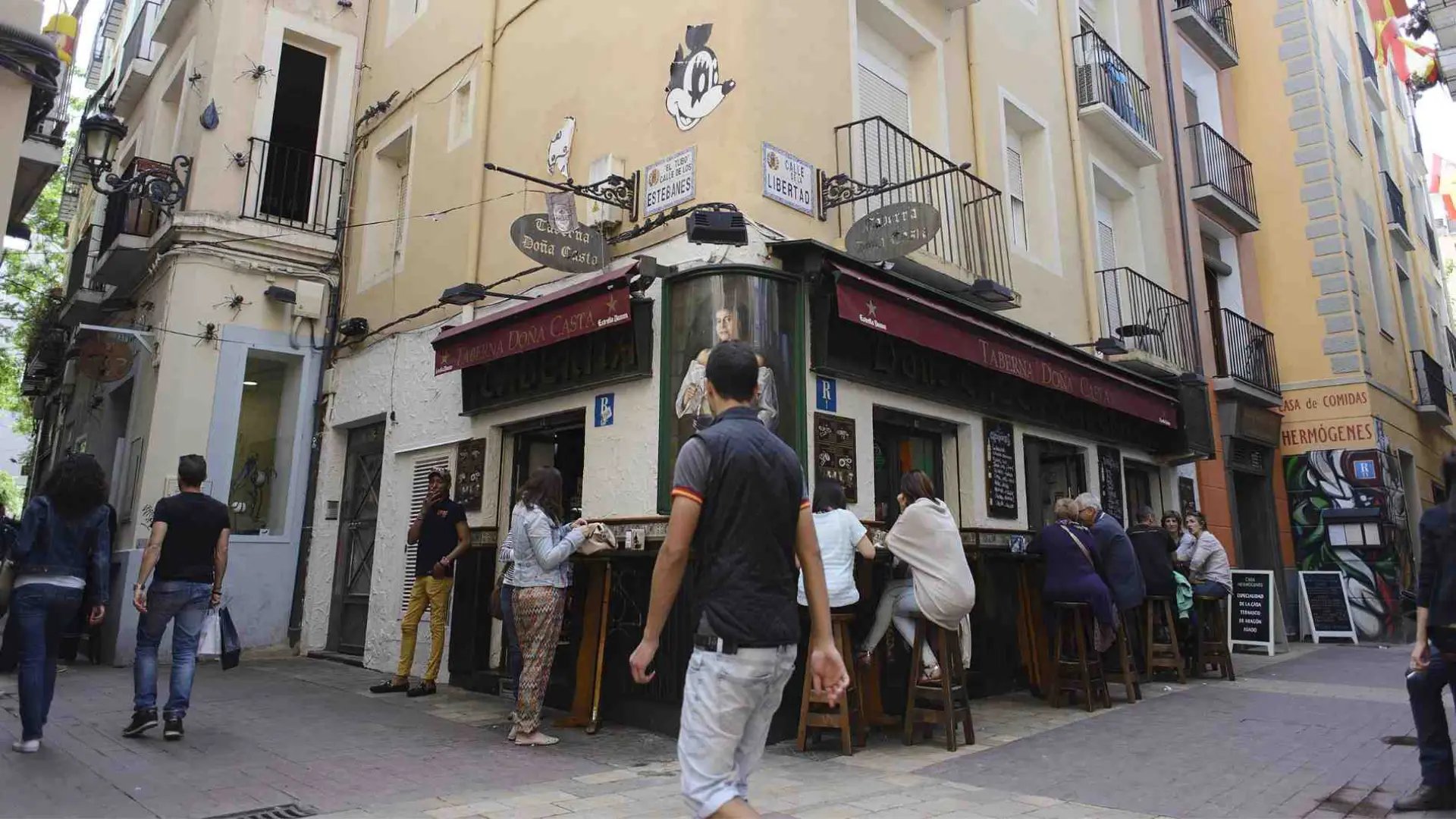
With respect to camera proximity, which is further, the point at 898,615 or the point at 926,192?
the point at 926,192

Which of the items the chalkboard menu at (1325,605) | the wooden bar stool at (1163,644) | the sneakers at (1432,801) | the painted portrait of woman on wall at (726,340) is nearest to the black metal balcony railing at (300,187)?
the painted portrait of woman on wall at (726,340)

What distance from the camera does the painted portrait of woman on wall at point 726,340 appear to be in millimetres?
6473

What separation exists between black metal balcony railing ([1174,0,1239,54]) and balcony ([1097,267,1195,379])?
222 inches

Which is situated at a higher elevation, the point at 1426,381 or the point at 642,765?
the point at 1426,381

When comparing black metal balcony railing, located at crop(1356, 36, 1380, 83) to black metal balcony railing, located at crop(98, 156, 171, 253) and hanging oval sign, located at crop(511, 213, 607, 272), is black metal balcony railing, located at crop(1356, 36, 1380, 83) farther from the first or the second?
black metal balcony railing, located at crop(98, 156, 171, 253)

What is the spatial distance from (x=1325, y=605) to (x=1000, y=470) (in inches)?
335

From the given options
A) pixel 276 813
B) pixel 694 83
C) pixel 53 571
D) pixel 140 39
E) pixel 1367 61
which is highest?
Answer: pixel 1367 61

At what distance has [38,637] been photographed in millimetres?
5355

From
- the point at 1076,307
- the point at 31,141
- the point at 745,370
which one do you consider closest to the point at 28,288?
the point at 31,141

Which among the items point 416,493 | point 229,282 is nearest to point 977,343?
point 416,493

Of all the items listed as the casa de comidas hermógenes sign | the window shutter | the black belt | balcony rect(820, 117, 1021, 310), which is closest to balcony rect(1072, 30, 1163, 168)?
balcony rect(820, 117, 1021, 310)

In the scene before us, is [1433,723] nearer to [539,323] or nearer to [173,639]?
[539,323]

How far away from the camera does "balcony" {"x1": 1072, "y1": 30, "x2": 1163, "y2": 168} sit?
11594 mm

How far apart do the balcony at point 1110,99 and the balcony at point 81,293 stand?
13.8 meters
